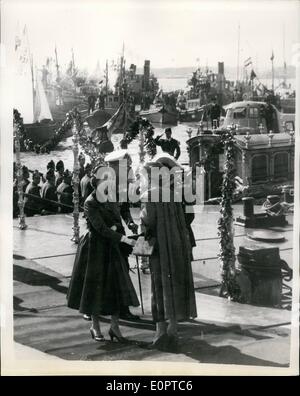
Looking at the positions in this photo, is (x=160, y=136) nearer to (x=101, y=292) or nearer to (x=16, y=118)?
(x=16, y=118)

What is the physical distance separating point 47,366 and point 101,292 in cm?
88

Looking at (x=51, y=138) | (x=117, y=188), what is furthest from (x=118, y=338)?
(x=51, y=138)

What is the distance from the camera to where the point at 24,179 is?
7.34 m

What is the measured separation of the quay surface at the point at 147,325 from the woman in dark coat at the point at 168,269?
22 centimetres

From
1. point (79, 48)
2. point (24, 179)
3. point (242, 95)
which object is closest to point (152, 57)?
point (79, 48)

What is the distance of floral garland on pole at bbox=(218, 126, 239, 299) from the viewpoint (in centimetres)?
640

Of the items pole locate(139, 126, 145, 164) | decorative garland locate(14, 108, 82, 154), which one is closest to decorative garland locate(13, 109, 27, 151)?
decorative garland locate(14, 108, 82, 154)

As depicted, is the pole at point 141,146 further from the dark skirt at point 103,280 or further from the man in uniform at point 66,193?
the dark skirt at point 103,280

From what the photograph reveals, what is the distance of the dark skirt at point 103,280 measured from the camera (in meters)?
5.61

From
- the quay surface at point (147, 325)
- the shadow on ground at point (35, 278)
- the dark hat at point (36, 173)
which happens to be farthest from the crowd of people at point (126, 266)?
the dark hat at point (36, 173)

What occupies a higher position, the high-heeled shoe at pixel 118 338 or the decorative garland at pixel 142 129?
the decorative garland at pixel 142 129

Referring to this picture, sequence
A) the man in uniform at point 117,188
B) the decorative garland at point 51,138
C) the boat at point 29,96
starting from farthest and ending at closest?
the decorative garland at point 51,138, the boat at point 29,96, the man in uniform at point 117,188

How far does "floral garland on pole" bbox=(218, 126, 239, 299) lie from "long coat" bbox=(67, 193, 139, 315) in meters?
1.22

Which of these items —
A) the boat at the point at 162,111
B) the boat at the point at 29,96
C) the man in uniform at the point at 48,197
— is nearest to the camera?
the boat at the point at 29,96
